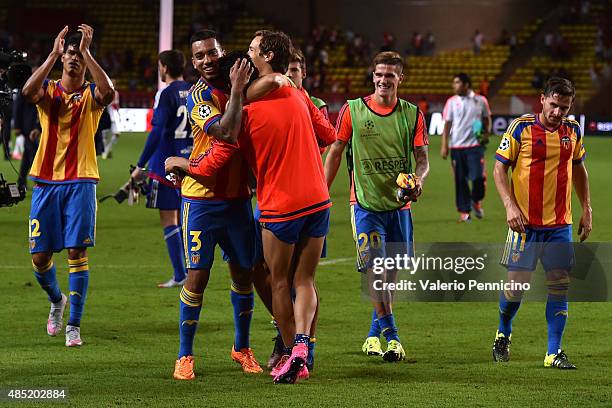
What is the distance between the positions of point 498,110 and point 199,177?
31341 millimetres

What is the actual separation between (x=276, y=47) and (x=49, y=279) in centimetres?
278

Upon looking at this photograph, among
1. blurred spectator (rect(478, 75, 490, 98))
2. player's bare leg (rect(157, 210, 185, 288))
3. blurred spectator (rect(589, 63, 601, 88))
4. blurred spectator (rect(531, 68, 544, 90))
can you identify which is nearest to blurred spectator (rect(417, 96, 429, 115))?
blurred spectator (rect(478, 75, 490, 98))

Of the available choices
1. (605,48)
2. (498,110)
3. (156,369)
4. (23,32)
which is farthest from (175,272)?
(23,32)

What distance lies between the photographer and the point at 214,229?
6.73m

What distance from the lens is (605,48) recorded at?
41594 mm

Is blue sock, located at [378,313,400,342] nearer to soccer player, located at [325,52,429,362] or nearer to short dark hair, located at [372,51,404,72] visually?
soccer player, located at [325,52,429,362]

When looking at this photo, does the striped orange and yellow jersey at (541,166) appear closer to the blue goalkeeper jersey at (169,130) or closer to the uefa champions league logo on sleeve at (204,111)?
the uefa champions league logo on sleeve at (204,111)

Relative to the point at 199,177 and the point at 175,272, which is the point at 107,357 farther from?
the point at 175,272

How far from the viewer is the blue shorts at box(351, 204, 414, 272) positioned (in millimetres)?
7695

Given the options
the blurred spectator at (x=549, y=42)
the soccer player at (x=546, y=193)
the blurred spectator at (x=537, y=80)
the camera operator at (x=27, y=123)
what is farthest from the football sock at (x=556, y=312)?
the blurred spectator at (x=549, y=42)

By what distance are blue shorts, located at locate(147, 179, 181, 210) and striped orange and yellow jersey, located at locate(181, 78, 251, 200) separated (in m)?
3.56

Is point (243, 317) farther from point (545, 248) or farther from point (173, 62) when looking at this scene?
point (173, 62)
